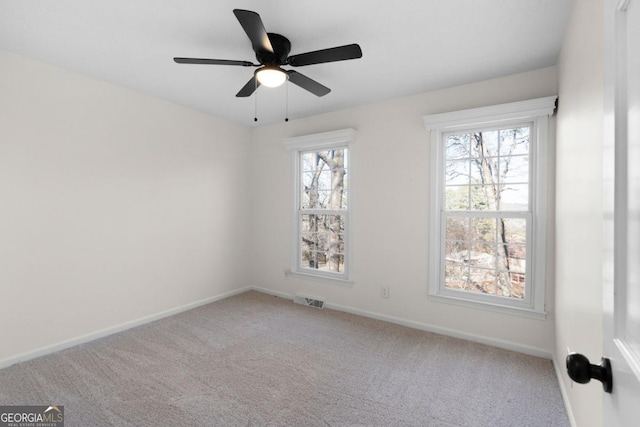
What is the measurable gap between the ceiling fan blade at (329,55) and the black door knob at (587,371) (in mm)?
1765

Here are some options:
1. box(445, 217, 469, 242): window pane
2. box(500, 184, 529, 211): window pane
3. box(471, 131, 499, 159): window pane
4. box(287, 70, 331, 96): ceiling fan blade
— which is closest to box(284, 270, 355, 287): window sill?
box(445, 217, 469, 242): window pane

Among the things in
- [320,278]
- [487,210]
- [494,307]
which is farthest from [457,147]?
[320,278]

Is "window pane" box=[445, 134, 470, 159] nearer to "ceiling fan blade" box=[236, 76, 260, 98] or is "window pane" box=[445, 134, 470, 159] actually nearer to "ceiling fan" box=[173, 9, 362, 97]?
"ceiling fan" box=[173, 9, 362, 97]

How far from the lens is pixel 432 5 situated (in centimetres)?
189

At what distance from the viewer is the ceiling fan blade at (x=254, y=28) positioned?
1.56 meters

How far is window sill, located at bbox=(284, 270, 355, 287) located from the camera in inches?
147

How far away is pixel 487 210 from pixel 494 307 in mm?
913

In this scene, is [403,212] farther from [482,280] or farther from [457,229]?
[482,280]

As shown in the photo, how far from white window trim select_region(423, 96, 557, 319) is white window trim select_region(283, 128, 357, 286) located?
95 cm

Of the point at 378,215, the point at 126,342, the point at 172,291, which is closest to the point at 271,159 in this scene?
the point at 378,215

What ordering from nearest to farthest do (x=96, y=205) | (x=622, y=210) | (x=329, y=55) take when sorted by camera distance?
(x=622, y=210) → (x=329, y=55) → (x=96, y=205)

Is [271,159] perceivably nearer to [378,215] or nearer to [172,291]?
[378,215]

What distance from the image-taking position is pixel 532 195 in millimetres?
2699

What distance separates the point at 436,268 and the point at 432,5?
230cm
